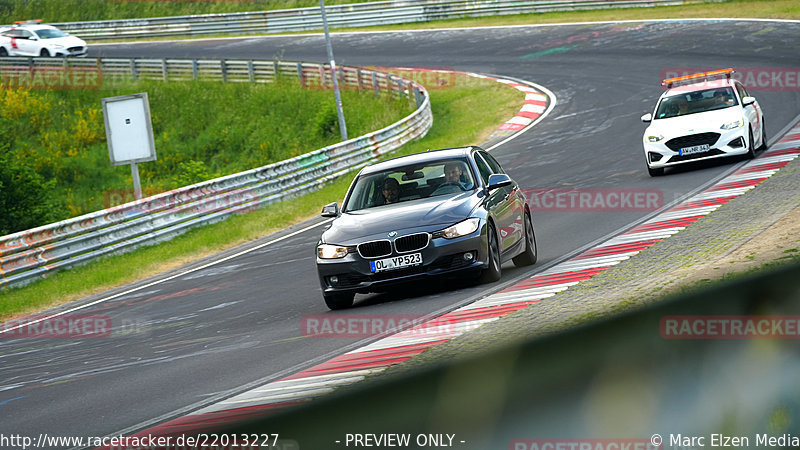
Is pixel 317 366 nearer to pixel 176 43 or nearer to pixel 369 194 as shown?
pixel 369 194

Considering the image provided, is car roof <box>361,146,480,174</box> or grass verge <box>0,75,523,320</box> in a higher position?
car roof <box>361,146,480,174</box>

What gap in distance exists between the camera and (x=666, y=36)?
132 ft

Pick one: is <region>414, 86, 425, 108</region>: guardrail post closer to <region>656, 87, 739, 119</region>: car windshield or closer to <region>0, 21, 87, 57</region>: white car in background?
<region>656, 87, 739, 119</region>: car windshield

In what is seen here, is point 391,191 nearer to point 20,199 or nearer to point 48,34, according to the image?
point 20,199

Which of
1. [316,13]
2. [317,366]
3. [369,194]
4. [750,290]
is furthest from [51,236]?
[316,13]

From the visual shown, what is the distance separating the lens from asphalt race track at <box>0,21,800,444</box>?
26.6 feet

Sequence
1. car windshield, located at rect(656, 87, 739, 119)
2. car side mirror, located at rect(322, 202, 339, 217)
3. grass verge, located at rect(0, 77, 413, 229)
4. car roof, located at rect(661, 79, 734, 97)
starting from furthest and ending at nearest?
grass verge, located at rect(0, 77, 413, 229) → car roof, located at rect(661, 79, 734, 97) → car windshield, located at rect(656, 87, 739, 119) → car side mirror, located at rect(322, 202, 339, 217)

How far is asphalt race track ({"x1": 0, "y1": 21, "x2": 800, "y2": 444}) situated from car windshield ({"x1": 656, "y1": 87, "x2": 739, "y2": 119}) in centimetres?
108

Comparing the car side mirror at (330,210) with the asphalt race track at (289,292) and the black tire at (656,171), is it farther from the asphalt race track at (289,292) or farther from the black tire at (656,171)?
the black tire at (656,171)

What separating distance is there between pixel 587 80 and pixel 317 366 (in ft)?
94.4

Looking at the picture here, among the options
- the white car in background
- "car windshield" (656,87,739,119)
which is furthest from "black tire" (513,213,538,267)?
the white car in background

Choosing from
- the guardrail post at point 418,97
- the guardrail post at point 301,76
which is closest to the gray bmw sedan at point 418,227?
the guardrail post at point 418,97

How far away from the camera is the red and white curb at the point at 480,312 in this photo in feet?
21.8

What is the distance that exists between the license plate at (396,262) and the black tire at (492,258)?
757mm
